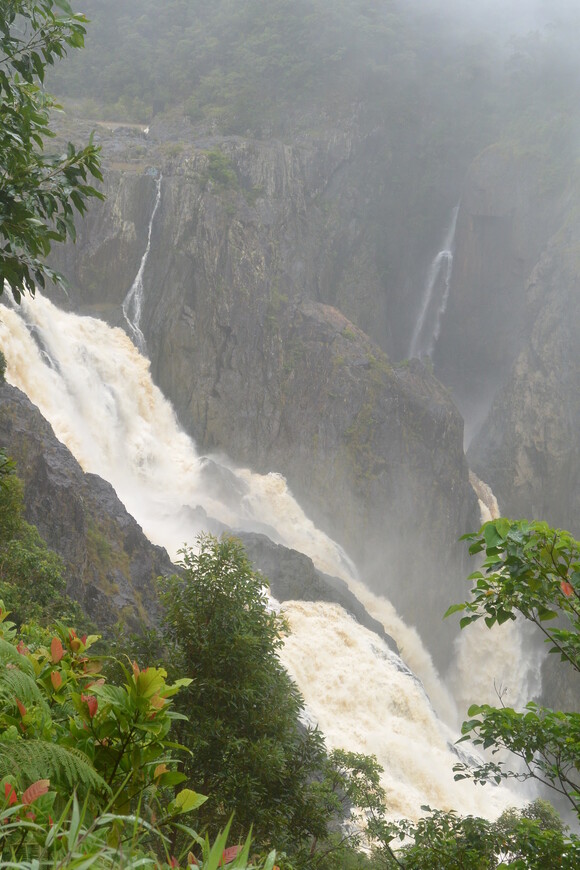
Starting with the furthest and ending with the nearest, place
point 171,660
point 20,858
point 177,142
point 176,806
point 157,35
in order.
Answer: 1. point 157,35
2. point 177,142
3. point 171,660
4. point 176,806
5. point 20,858

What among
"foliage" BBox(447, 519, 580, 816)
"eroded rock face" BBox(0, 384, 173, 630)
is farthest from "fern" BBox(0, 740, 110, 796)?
"eroded rock face" BBox(0, 384, 173, 630)

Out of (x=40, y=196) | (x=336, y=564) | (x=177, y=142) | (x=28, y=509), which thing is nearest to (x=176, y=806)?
(x=40, y=196)

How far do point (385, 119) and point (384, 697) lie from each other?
39.4 m

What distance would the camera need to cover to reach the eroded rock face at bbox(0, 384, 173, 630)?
635 inches

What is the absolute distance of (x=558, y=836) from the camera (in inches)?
Answer: 170

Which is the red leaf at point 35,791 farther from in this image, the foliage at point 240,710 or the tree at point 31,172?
the foliage at point 240,710

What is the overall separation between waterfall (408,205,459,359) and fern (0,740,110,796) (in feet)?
149

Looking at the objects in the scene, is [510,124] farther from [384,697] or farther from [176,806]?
[176,806]

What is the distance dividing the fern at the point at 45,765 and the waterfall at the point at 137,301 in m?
30.0

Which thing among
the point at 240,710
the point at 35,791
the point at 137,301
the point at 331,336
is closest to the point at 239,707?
the point at 240,710

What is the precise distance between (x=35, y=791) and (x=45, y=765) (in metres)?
0.27

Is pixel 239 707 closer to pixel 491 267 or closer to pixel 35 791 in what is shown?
pixel 35 791

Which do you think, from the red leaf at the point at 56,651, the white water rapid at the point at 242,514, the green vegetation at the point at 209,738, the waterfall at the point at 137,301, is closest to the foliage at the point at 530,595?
the green vegetation at the point at 209,738

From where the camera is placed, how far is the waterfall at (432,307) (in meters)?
46.7
